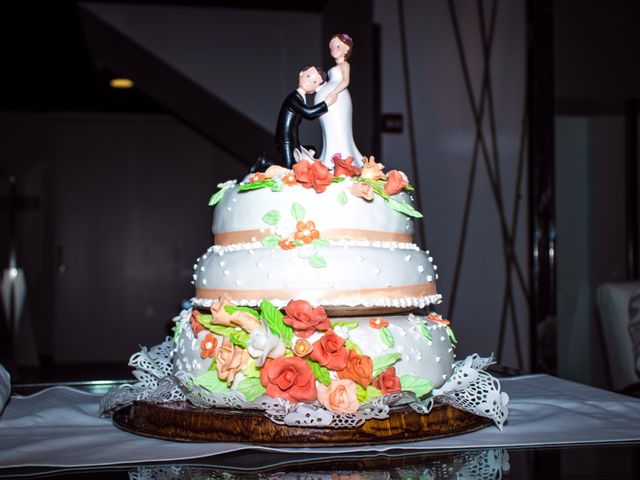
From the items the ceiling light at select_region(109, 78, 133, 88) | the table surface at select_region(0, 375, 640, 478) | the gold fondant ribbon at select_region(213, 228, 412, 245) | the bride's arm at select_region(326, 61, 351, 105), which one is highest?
the ceiling light at select_region(109, 78, 133, 88)

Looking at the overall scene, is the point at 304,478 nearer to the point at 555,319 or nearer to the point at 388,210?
the point at 388,210

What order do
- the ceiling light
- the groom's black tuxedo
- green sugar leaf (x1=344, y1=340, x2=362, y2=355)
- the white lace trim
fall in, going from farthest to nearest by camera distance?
1. the ceiling light
2. the groom's black tuxedo
3. green sugar leaf (x1=344, y1=340, x2=362, y2=355)
4. the white lace trim

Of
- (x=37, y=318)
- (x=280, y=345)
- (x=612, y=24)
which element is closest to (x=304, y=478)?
(x=280, y=345)

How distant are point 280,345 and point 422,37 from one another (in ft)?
10.4

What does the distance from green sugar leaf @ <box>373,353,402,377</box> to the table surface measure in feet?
0.47

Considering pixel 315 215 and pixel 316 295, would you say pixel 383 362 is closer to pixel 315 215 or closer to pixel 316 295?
pixel 316 295

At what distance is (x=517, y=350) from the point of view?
4.10 meters

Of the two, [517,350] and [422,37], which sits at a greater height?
[422,37]

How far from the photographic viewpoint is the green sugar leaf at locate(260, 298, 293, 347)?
1.27 m

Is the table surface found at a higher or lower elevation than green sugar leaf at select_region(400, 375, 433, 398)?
lower

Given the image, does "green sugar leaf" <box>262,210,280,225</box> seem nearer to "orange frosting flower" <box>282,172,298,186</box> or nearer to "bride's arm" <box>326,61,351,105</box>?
"orange frosting flower" <box>282,172,298,186</box>

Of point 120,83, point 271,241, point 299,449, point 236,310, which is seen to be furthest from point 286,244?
point 120,83

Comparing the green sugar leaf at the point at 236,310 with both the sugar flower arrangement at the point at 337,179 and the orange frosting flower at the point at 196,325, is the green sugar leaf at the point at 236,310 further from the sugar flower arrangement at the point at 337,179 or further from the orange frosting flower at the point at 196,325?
the sugar flower arrangement at the point at 337,179

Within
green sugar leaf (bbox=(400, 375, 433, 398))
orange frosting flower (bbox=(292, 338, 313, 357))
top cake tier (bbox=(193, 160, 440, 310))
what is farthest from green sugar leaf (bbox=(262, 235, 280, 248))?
green sugar leaf (bbox=(400, 375, 433, 398))
